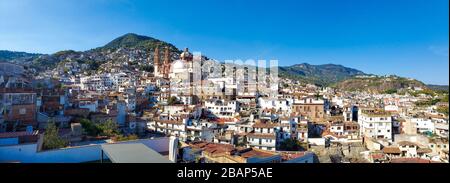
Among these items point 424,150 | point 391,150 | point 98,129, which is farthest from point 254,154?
point 424,150

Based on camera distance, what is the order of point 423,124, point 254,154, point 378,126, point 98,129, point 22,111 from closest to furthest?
point 254,154 < point 22,111 < point 98,129 < point 378,126 < point 423,124

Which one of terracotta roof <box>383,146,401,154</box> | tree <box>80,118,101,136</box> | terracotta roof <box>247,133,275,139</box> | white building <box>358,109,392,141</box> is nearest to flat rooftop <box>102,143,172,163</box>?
tree <box>80,118,101,136</box>

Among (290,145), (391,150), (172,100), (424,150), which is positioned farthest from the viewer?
(172,100)

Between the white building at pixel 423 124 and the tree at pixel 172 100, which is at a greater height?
the tree at pixel 172 100

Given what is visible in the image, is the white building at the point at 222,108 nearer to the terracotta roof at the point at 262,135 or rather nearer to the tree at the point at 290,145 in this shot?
the tree at the point at 290,145

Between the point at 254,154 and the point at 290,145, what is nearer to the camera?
the point at 254,154

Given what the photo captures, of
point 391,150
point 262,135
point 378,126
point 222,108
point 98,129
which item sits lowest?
point 391,150

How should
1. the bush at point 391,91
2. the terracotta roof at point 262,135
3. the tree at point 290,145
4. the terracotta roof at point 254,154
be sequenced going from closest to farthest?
the terracotta roof at point 254,154
the terracotta roof at point 262,135
the tree at point 290,145
the bush at point 391,91

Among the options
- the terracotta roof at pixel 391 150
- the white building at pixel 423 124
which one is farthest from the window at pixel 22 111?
the white building at pixel 423 124

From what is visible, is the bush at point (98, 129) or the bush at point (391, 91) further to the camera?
the bush at point (391, 91)

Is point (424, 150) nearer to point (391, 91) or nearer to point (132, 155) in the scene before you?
point (132, 155)
